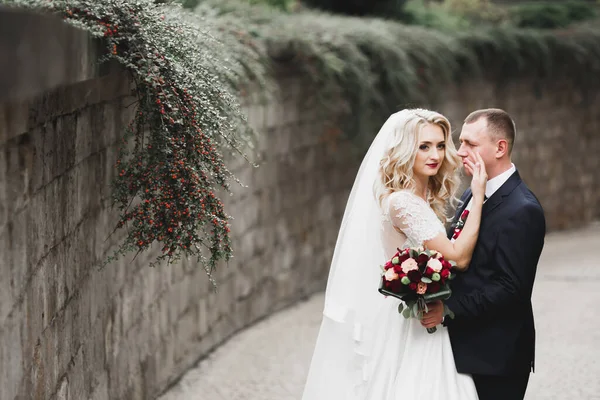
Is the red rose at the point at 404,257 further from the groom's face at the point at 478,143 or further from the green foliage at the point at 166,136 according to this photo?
the green foliage at the point at 166,136

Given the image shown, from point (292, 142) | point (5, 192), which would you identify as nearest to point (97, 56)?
point (5, 192)

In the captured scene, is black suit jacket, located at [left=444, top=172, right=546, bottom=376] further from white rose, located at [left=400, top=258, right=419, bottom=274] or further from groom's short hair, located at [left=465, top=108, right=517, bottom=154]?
white rose, located at [left=400, top=258, right=419, bottom=274]

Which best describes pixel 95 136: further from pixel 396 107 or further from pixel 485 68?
pixel 485 68

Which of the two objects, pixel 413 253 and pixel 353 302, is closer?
pixel 413 253

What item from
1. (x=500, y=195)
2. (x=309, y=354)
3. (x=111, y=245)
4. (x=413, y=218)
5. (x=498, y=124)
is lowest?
(x=309, y=354)

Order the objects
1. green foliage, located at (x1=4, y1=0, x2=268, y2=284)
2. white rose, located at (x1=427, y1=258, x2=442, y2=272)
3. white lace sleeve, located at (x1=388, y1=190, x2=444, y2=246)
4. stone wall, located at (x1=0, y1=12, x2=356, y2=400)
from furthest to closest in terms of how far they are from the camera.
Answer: green foliage, located at (x1=4, y1=0, x2=268, y2=284) → white lace sleeve, located at (x1=388, y1=190, x2=444, y2=246) → white rose, located at (x1=427, y1=258, x2=442, y2=272) → stone wall, located at (x1=0, y1=12, x2=356, y2=400)

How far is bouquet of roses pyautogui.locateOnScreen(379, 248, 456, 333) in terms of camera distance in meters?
3.64

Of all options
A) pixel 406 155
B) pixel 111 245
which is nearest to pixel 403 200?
pixel 406 155

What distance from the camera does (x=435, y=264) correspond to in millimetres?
3629

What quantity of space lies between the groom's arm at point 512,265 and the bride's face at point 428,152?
407mm

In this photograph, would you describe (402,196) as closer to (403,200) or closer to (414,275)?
(403,200)

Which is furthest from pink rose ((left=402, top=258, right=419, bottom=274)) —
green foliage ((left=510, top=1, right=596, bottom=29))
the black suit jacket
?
green foliage ((left=510, top=1, right=596, bottom=29))

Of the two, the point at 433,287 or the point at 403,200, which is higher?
the point at 403,200

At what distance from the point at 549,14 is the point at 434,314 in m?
12.2
